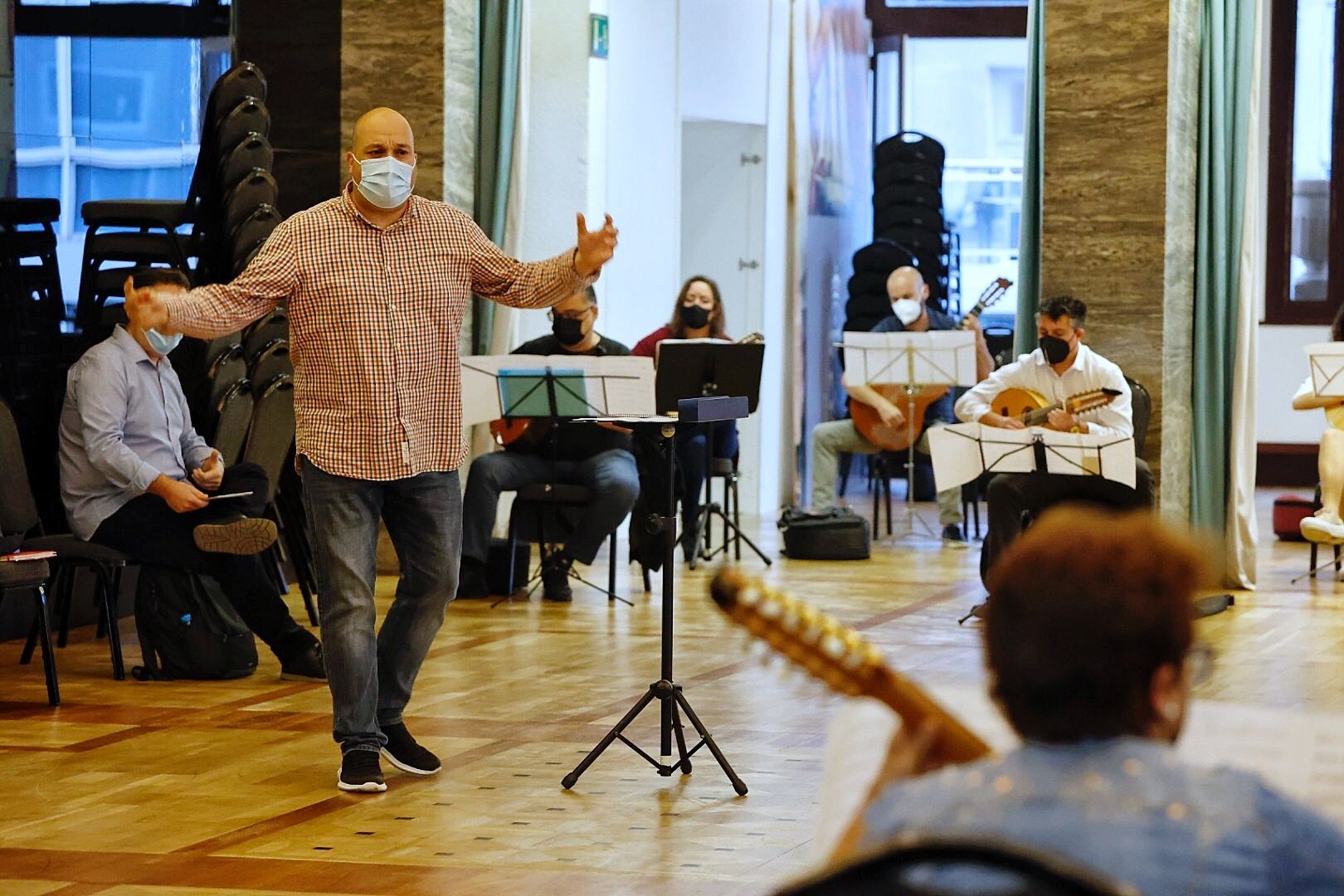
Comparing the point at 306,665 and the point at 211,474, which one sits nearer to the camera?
the point at 306,665

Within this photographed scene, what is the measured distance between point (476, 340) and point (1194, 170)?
11.1 feet

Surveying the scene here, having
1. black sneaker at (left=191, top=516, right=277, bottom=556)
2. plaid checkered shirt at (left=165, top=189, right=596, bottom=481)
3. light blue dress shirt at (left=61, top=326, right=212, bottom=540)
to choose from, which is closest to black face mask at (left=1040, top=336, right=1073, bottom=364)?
black sneaker at (left=191, top=516, right=277, bottom=556)

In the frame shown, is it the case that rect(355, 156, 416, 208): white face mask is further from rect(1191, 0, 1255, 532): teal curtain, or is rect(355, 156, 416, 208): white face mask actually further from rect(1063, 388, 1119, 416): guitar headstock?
rect(1191, 0, 1255, 532): teal curtain

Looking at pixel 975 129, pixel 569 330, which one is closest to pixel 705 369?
pixel 569 330

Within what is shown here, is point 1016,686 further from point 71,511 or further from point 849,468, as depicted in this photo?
point 849,468

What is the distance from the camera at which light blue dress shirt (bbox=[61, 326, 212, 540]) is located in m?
6.05

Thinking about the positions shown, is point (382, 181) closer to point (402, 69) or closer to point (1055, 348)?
point (1055, 348)

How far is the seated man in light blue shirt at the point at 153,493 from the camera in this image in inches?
236

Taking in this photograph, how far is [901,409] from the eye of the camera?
411 inches

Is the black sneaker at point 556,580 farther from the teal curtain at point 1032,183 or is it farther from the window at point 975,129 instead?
the window at point 975,129

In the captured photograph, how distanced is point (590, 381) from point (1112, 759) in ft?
19.3

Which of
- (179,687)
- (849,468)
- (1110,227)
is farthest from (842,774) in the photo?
(849,468)

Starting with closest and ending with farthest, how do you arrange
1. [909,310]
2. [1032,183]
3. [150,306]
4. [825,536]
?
[150,306] < [1032,183] < [825,536] < [909,310]

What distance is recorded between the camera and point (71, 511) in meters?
6.13
